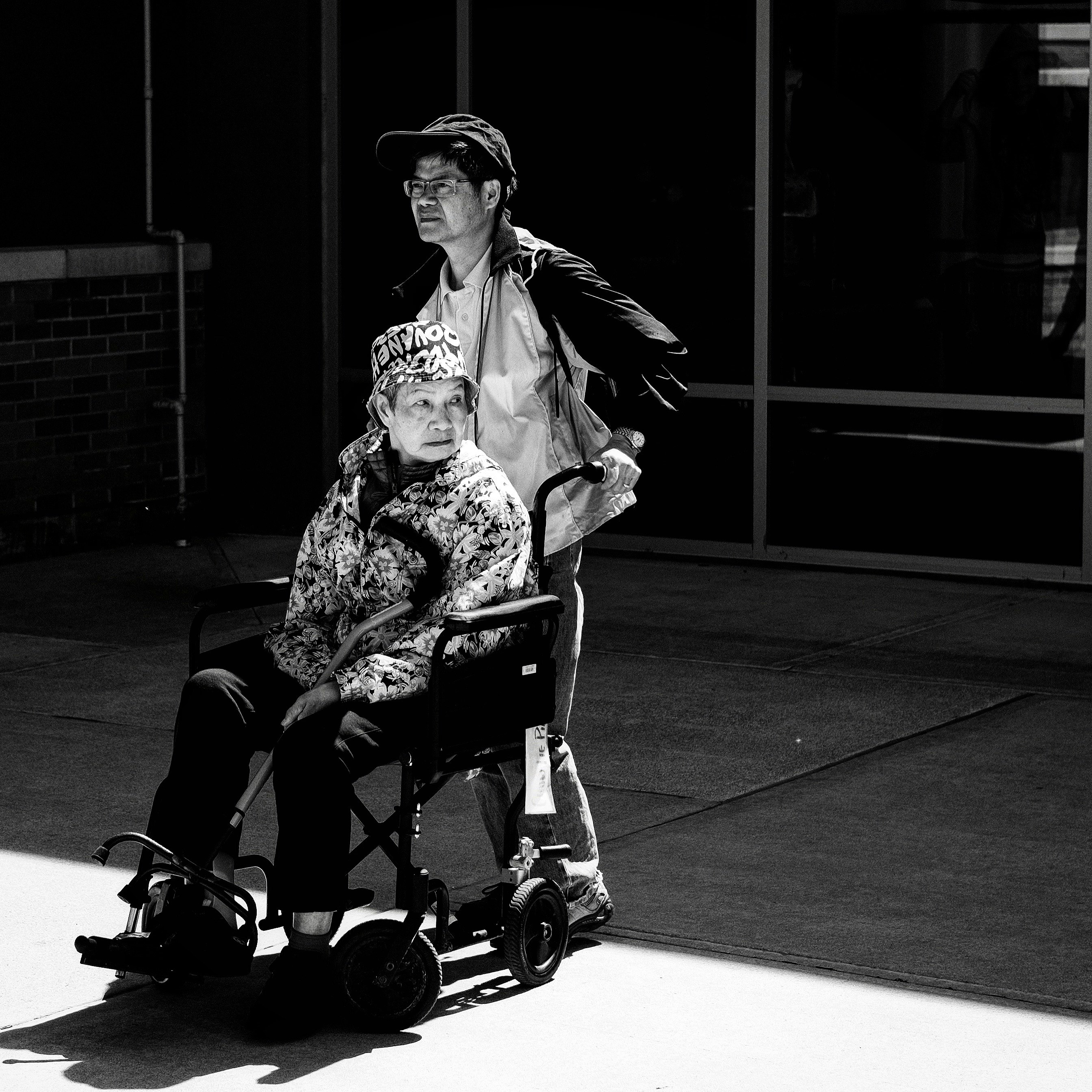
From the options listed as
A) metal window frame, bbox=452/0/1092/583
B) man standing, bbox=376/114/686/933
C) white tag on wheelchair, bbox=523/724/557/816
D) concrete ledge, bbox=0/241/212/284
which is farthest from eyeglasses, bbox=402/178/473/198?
concrete ledge, bbox=0/241/212/284

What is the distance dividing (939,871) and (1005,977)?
2.71ft

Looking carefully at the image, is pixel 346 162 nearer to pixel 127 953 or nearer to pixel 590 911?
pixel 590 911

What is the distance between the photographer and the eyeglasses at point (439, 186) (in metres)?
4.97

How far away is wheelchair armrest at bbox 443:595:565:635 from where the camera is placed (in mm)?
4445

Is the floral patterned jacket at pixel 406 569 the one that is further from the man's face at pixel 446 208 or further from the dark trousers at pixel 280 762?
the man's face at pixel 446 208

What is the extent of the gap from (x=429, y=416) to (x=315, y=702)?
0.66m

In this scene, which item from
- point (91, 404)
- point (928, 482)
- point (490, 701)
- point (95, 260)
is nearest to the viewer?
point (490, 701)

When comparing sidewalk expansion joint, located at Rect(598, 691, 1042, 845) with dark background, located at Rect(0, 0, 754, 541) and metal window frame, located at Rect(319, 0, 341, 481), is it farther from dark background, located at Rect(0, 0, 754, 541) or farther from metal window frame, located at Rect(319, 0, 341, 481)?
metal window frame, located at Rect(319, 0, 341, 481)

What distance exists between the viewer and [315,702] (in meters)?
4.50

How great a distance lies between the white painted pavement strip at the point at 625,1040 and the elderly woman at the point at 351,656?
0.23 m

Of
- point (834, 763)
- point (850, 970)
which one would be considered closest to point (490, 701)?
point (850, 970)

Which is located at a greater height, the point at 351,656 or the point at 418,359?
the point at 418,359

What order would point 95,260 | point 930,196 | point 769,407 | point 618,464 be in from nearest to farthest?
point 618,464 < point 930,196 < point 769,407 < point 95,260

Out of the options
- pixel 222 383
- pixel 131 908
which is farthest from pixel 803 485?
pixel 131 908
